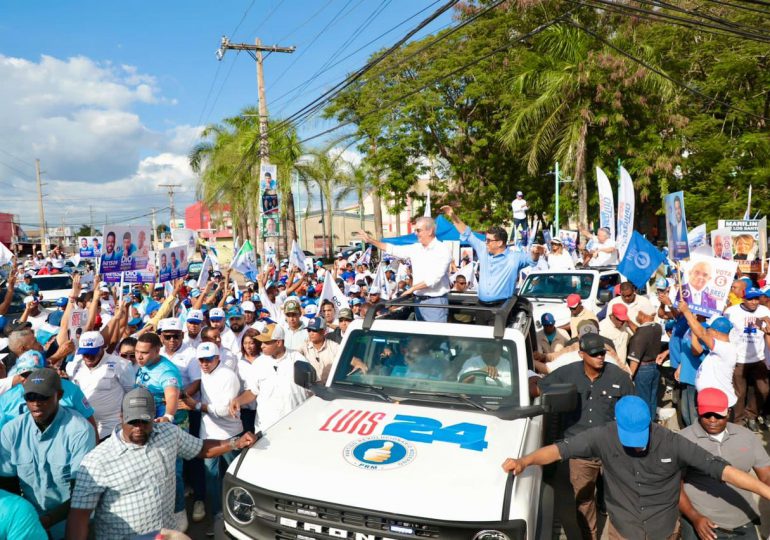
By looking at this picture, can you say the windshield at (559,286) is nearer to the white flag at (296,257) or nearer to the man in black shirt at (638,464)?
the white flag at (296,257)

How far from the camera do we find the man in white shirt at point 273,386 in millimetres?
5309

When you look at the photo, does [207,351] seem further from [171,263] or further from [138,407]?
[171,263]

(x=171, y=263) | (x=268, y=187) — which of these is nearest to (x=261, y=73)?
(x=268, y=187)

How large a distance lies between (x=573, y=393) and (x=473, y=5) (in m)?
27.3

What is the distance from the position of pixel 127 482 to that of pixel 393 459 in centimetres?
151

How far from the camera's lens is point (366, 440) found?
150 inches

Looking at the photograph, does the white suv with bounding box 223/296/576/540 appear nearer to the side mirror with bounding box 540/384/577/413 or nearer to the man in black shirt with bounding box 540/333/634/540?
Answer: the side mirror with bounding box 540/384/577/413

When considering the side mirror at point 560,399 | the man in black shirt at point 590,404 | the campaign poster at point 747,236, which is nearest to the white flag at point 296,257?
the campaign poster at point 747,236

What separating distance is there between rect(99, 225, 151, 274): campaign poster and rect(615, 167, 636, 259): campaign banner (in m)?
7.72

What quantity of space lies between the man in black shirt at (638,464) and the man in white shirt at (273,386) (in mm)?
2404

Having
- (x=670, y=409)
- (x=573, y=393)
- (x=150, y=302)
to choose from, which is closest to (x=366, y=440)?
(x=573, y=393)

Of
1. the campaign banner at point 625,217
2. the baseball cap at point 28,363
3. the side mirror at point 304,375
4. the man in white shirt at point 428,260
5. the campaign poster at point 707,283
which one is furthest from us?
the campaign banner at point 625,217

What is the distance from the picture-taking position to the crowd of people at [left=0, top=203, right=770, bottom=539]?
3494 millimetres

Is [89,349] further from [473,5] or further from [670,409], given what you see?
[473,5]
